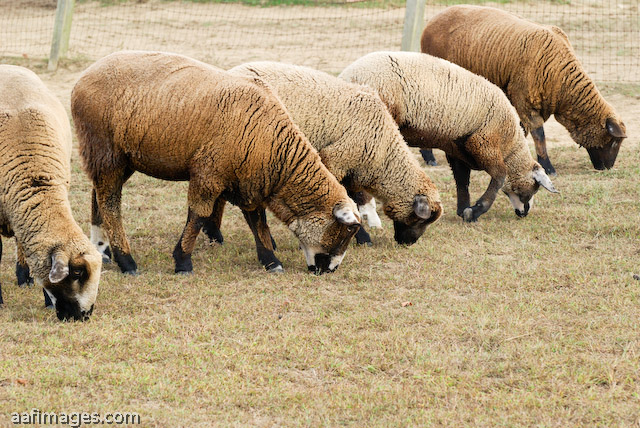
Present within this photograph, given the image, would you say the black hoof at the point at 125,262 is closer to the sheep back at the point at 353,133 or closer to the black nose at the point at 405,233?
the sheep back at the point at 353,133

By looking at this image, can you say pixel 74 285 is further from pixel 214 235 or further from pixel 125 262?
pixel 214 235

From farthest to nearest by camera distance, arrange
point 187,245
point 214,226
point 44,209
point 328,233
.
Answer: point 214,226 → point 187,245 → point 328,233 → point 44,209

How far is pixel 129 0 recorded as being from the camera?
70.6 ft

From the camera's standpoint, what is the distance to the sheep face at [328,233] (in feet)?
23.1

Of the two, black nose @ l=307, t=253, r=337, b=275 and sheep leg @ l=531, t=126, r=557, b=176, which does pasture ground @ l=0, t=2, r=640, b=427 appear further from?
sheep leg @ l=531, t=126, r=557, b=176

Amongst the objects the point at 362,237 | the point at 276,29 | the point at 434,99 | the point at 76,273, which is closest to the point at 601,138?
the point at 434,99

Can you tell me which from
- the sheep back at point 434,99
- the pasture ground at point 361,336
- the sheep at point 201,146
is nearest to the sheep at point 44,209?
the pasture ground at point 361,336

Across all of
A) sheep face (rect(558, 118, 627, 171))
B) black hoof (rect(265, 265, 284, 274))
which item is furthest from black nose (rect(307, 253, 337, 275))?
sheep face (rect(558, 118, 627, 171))

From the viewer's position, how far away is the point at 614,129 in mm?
10844

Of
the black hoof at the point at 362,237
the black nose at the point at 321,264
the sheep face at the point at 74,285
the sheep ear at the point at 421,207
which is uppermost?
the sheep face at the point at 74,285

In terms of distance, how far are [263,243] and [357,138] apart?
132 centimetres

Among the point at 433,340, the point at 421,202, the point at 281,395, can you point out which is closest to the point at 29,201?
the point at 281,395

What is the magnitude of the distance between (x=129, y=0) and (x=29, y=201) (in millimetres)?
16713

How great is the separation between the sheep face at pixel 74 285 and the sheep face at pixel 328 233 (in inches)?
75.1
